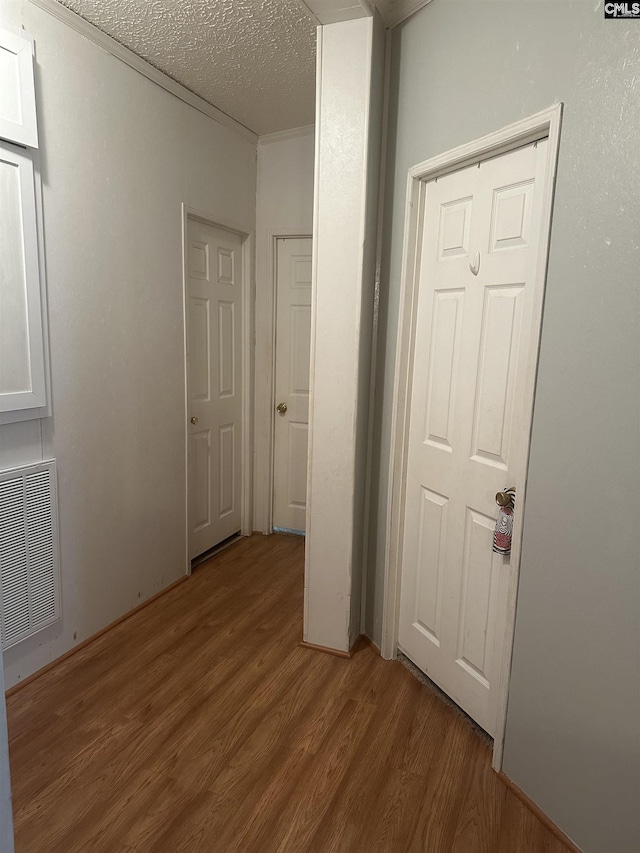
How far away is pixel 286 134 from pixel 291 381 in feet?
5.12

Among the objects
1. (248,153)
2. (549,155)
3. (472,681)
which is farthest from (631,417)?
(248,153)

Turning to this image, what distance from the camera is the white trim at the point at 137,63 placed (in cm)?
212

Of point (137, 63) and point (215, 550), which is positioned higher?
point (137, 63)

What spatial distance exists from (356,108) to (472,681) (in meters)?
2.23

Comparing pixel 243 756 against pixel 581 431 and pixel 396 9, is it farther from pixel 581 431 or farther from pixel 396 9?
pixel 396 9

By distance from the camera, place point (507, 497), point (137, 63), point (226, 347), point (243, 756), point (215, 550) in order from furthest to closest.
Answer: point (215, 550) → point (226, 347) → point (137, 63) → point (243, 756) → point (507, 497)

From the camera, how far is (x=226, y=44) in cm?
241

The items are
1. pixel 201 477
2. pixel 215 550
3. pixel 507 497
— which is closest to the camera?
pixel 507 497

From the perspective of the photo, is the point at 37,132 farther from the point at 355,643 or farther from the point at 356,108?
the point at 355,643

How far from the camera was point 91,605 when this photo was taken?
8.30 feet

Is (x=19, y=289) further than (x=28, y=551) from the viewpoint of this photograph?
No

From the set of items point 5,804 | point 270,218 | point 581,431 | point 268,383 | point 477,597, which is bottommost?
point 477,597

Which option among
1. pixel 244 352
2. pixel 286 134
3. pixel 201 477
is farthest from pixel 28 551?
pixel 286 134

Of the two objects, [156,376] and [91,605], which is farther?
[156,376]
